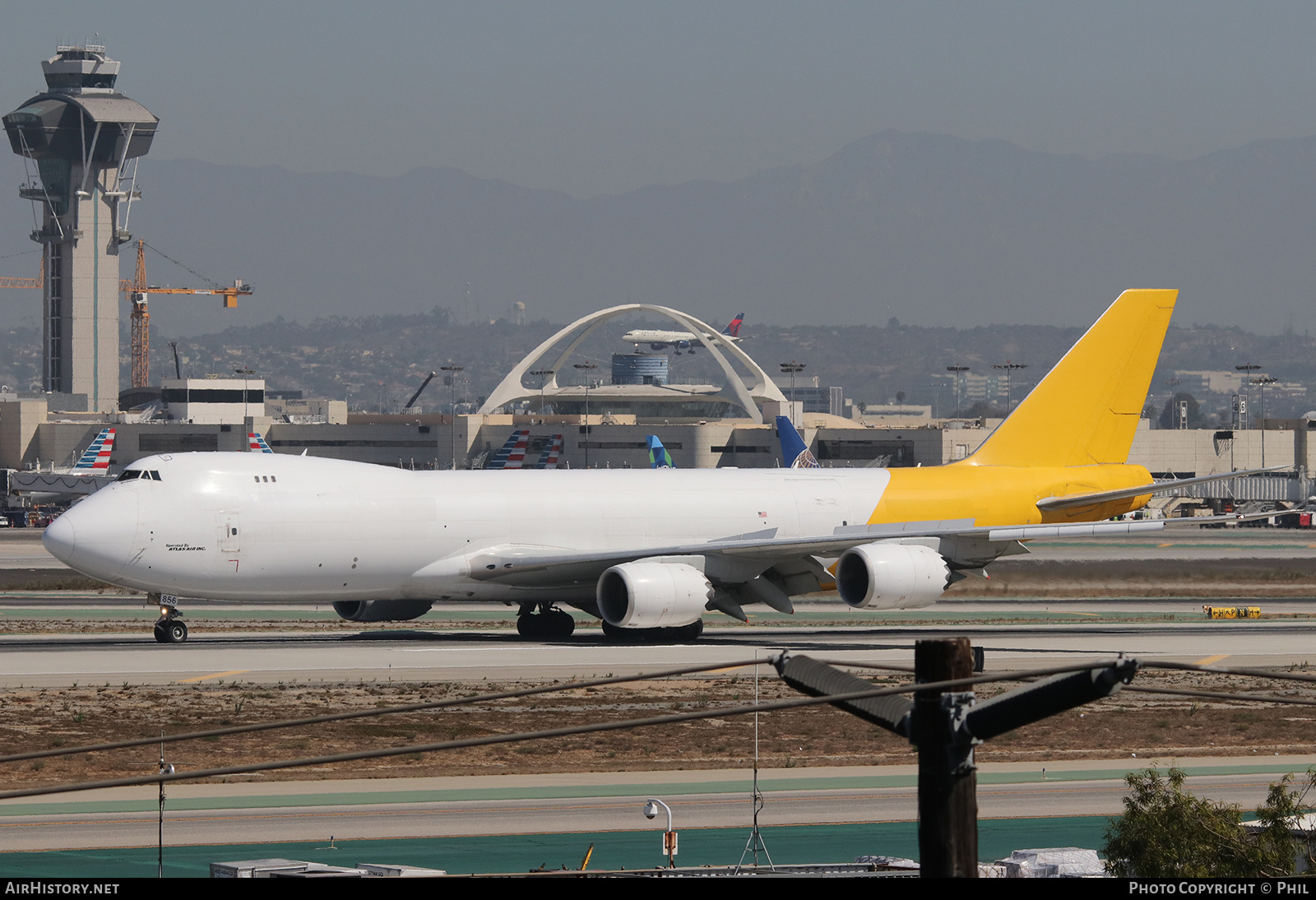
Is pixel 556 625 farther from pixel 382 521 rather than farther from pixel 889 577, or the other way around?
pixel 889 577

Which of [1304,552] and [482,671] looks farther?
[1304,552]

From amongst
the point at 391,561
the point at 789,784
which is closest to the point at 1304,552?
the point at 391,561

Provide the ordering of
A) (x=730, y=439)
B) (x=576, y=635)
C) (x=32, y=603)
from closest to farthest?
(x=576, y=635)
(x=32, y=603)
(x=730, y=439)

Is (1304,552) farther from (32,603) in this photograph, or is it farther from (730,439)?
(730,439)

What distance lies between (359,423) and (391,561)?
145 metres

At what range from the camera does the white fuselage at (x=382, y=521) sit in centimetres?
3781

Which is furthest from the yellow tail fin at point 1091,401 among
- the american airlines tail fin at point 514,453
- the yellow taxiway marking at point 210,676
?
the american airlines tail fin at point 514,453

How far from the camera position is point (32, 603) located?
5556cm

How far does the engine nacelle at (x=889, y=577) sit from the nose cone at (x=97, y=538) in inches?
665

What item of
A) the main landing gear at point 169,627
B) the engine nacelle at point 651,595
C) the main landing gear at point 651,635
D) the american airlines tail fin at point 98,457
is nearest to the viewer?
the engine nacelle at point 651,595

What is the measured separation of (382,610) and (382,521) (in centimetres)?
418

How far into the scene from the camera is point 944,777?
9.43m

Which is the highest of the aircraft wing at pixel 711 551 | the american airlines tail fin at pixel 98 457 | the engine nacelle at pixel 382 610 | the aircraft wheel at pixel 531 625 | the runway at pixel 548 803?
the american airlines tail fin at pixel 98 457

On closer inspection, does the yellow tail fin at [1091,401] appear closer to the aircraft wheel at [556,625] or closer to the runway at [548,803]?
the aircraft wheel at [556,625]
